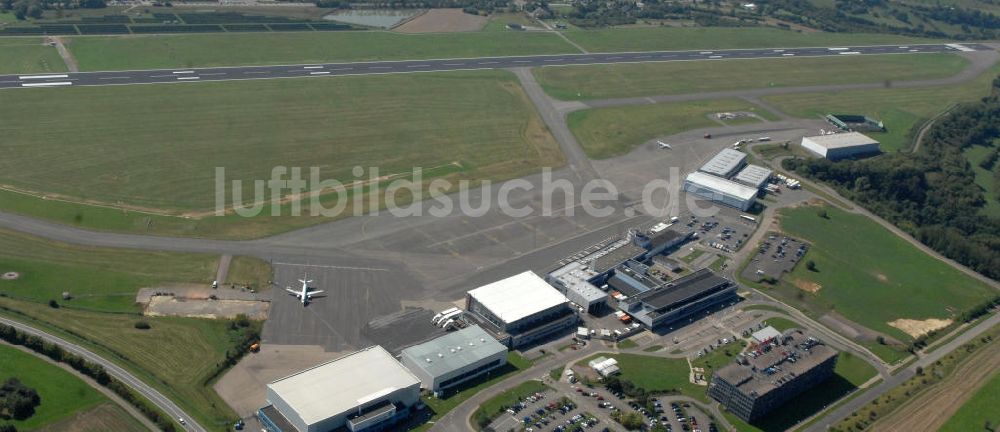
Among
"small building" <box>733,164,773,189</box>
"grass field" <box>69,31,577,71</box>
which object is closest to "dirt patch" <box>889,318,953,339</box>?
"small building" <box>733,164,773,189</box>

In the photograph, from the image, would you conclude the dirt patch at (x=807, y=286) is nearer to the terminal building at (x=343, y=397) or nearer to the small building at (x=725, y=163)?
the small building at (x=725, y=163)

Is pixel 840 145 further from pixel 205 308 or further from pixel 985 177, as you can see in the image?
pixel 205 308

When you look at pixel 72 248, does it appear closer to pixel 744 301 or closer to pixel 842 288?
pixel 744 301

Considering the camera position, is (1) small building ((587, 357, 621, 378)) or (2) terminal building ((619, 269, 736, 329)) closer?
(1) small building ((587, 357, 621, 378))

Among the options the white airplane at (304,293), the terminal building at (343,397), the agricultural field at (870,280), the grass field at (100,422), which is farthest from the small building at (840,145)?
the grass field at (100,422)

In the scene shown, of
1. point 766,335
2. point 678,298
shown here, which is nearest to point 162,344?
point 678,298

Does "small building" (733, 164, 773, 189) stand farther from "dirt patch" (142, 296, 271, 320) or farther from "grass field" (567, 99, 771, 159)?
"dirt patch" (142, 296, 271, 320)
